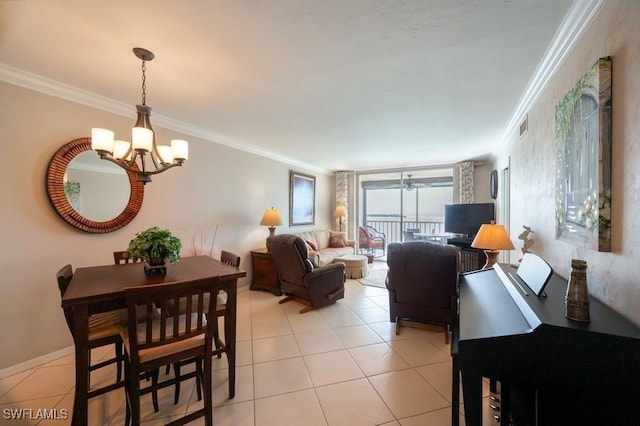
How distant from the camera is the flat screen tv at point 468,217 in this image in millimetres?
4504

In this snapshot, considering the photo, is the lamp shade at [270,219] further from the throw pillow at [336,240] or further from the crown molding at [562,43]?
the crown molding at [562,43]

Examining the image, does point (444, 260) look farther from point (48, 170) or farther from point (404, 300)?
point (48, 170)

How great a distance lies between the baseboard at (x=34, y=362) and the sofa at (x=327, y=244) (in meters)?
3.58

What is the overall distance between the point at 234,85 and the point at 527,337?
8.92 ft

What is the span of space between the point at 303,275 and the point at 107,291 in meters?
2.17

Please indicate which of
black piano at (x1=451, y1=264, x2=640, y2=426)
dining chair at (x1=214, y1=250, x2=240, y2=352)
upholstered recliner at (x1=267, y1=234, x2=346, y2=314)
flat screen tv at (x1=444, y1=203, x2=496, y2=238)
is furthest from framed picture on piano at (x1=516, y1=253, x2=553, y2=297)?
flat screen tv at (x1=444, y1=203, x2=496, y2=238)

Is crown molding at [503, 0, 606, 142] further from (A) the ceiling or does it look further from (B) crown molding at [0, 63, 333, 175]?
(B) crown molding at [0, 63, 333, 175]

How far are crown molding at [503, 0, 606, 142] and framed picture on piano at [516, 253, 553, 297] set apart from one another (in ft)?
4.55

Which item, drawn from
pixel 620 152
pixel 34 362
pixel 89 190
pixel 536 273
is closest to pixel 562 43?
pixel 620 152

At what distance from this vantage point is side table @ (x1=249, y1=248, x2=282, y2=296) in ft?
13.7

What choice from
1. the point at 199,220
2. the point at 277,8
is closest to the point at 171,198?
the point at 199,220

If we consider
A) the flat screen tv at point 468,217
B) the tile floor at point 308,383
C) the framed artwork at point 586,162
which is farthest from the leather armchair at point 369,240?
the framed artwork at point 586,162

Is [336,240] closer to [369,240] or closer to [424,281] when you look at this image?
[369,240]

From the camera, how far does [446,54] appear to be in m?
1.85
